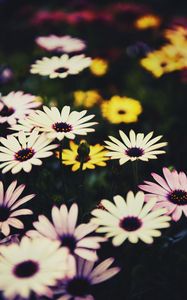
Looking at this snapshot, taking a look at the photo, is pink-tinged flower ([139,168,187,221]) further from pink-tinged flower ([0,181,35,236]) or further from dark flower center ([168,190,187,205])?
pink-tinged flower ([0,181,35,236])

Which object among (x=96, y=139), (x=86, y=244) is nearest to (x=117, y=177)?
(x=86, y=244)

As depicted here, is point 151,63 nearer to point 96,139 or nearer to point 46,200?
point 96,139

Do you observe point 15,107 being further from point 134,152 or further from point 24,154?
point 134,152

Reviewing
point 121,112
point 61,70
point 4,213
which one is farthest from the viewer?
point 121,112

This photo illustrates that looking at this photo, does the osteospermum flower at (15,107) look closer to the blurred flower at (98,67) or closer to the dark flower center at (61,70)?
the dark flower center at (61,70)

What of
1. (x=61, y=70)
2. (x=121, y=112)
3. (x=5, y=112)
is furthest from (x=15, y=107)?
(x=121, y=112)

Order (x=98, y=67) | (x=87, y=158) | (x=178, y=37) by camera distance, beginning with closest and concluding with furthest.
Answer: (x=87, y=158)
(x=178, y=37)
(x=98, y=67)
